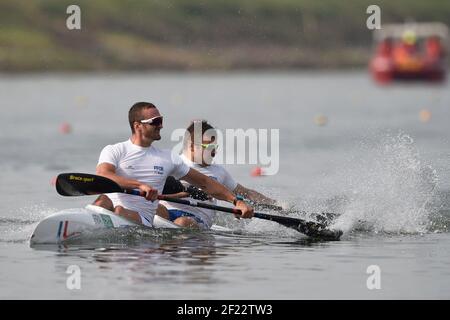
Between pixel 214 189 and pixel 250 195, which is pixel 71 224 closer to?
pixel 214 189

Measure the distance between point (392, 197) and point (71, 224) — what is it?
623 centimetres

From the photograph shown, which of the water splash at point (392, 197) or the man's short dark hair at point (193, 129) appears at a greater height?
the man's short dark hair at point (193, 129)

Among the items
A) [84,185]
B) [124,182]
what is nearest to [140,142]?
[124,182]

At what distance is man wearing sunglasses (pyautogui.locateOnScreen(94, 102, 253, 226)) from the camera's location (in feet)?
56.2

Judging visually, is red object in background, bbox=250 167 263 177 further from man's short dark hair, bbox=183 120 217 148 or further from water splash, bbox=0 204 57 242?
man's short dark hair, bbox=183 120 217 148

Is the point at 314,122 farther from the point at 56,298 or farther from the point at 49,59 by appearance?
the point at 49,59

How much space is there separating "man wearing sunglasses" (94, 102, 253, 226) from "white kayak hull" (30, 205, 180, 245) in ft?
0.65

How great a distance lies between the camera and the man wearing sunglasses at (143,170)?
56.2 feet

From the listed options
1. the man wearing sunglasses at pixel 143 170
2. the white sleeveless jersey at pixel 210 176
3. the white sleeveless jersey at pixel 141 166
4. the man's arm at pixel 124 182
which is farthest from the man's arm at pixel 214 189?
the man's arm at pixel 124 182

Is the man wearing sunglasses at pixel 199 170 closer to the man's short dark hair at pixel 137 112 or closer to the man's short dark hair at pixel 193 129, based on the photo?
the man's short dark hair at pixel 193 129

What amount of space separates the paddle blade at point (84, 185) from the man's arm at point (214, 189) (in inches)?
50.1
